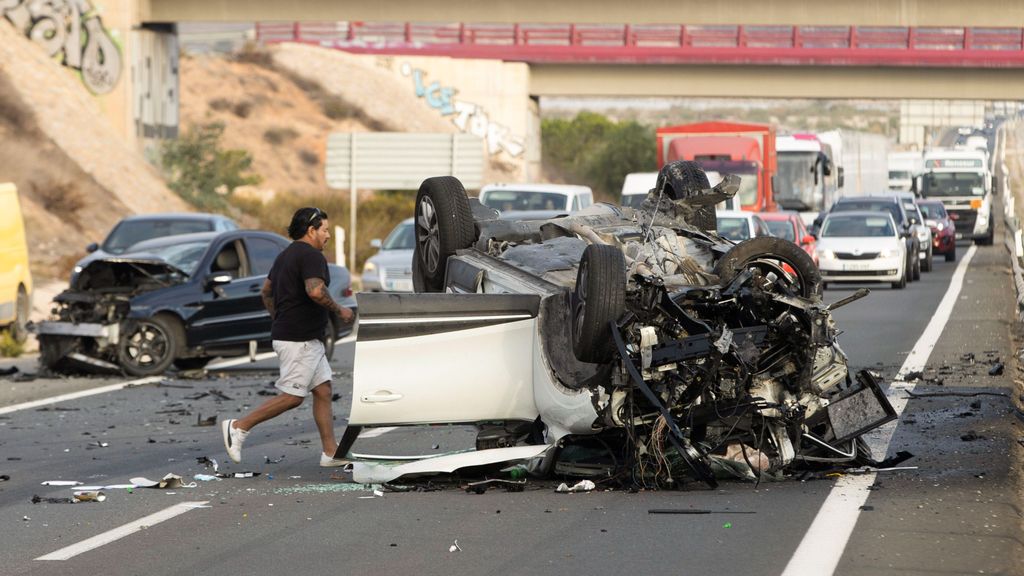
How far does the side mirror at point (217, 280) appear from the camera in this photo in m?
17.7

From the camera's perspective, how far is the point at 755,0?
2063 inches

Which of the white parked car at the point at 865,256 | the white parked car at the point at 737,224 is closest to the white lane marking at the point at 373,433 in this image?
Result: the white parked car at the point at 737,224

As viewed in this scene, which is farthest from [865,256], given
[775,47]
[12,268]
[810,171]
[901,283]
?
[775,47]

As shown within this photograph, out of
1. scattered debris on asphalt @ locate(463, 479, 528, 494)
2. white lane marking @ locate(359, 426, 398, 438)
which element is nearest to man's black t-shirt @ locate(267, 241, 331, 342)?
white lane marking @ locate(359, 426, 398, 438)

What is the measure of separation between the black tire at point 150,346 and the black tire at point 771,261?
354 inches

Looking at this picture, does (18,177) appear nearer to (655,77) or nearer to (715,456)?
(655,77)

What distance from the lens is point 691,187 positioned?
39.2ft

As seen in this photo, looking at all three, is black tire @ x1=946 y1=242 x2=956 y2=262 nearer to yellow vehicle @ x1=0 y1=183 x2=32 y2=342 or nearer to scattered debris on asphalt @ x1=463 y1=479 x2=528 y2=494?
yellow vehicle @ x1=0 y1=183 x2=32 y2=342

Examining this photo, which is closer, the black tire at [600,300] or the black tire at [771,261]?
the black tire at [600,300]

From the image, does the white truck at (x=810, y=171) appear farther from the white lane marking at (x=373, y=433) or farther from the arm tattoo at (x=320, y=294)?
the arm tattoo at (x=320, y=294)

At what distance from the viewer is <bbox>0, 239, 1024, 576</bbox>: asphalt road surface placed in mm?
7562

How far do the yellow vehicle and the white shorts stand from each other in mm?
10746

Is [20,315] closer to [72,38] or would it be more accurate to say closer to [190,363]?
[190,363]

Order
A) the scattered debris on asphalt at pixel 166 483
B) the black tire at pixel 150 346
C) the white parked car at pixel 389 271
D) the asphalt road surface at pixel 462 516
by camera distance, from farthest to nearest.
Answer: the white parked car at pixel 389 271 < the black tire at pixel 150 346 < the scattered debris on asphalt at pixel 166 483 < the asphalt road surface at pixel 462 516
